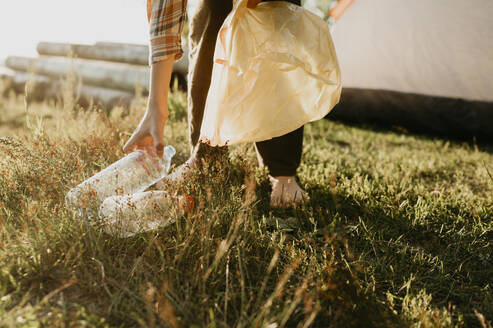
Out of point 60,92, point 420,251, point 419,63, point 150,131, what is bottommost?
point 60,92

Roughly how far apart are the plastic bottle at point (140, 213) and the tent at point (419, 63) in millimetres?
2500

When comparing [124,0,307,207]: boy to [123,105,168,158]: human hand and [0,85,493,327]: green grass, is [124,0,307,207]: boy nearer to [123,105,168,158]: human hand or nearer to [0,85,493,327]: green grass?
[123,105,168,158]: human hand

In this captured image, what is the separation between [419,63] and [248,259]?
2556 millimetres

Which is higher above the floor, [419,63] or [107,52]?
[419,63]

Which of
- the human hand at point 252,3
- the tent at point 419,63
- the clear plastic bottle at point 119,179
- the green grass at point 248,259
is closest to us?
the green grass at point 248,259

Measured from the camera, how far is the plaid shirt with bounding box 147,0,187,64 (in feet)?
4.26

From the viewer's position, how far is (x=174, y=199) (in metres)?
1.14

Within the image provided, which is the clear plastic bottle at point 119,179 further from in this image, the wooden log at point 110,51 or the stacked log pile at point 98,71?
the wooden log at point 110,51

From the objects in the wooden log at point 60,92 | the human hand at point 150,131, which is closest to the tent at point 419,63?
the human hand at point 150,131

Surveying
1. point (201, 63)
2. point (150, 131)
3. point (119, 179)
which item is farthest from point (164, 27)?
point (119, 179)

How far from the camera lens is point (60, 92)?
5344mm

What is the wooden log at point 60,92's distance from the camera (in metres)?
4.41

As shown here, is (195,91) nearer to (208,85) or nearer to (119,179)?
(208,85)

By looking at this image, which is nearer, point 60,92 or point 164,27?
point 164,27
